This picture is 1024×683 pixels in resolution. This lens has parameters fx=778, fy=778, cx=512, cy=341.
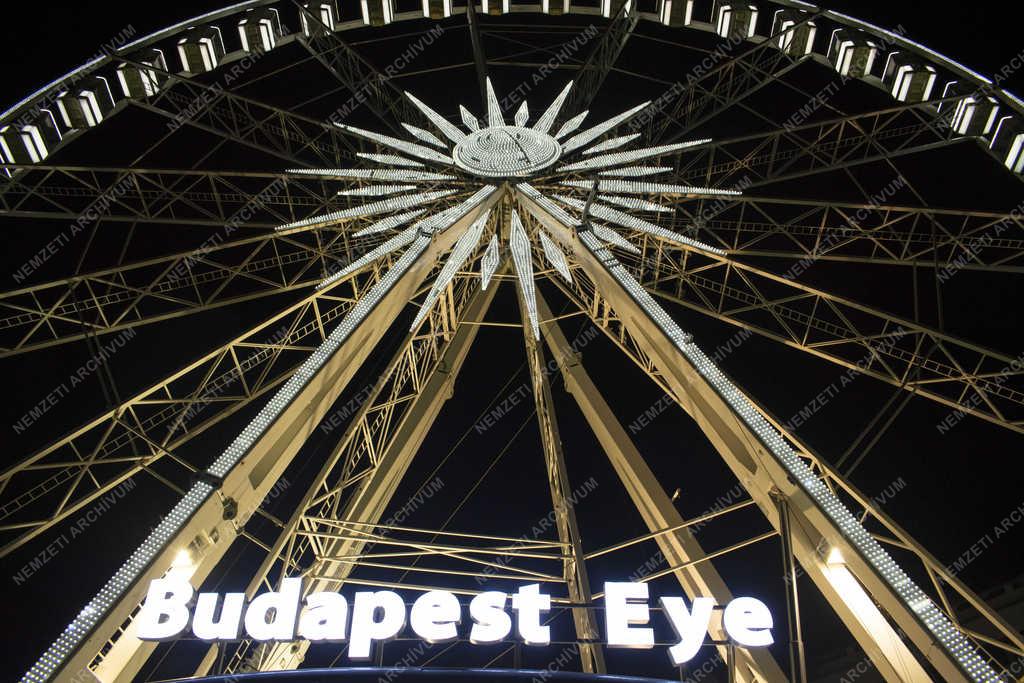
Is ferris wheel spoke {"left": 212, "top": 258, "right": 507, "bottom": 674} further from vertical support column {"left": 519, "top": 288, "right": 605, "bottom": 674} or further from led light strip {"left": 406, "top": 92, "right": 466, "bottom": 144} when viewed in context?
led light strip {"left": 406, "top": 92, "right": 466, "bottom": 144}

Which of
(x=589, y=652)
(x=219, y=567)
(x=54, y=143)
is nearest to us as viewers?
(x=589, y=652)

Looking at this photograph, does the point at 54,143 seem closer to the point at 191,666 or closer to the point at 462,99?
the point at 462,99

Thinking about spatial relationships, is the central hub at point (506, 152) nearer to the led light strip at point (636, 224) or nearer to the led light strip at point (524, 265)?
the led light strip at point (636, 224)

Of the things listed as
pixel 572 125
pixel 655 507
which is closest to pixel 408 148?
pixel 572 125

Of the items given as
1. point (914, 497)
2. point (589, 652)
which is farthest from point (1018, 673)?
point (914, 497)

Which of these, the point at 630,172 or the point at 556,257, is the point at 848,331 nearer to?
the point at 630,172

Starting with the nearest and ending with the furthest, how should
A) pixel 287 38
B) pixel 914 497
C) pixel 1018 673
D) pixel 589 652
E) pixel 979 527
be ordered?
pixel 1018 673, pixel 589 652, pixel 287 38, pixel 979 527, pixel 914 497

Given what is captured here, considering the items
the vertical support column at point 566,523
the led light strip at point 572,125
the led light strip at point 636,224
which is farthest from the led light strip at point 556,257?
the led light strip at point 572,125
